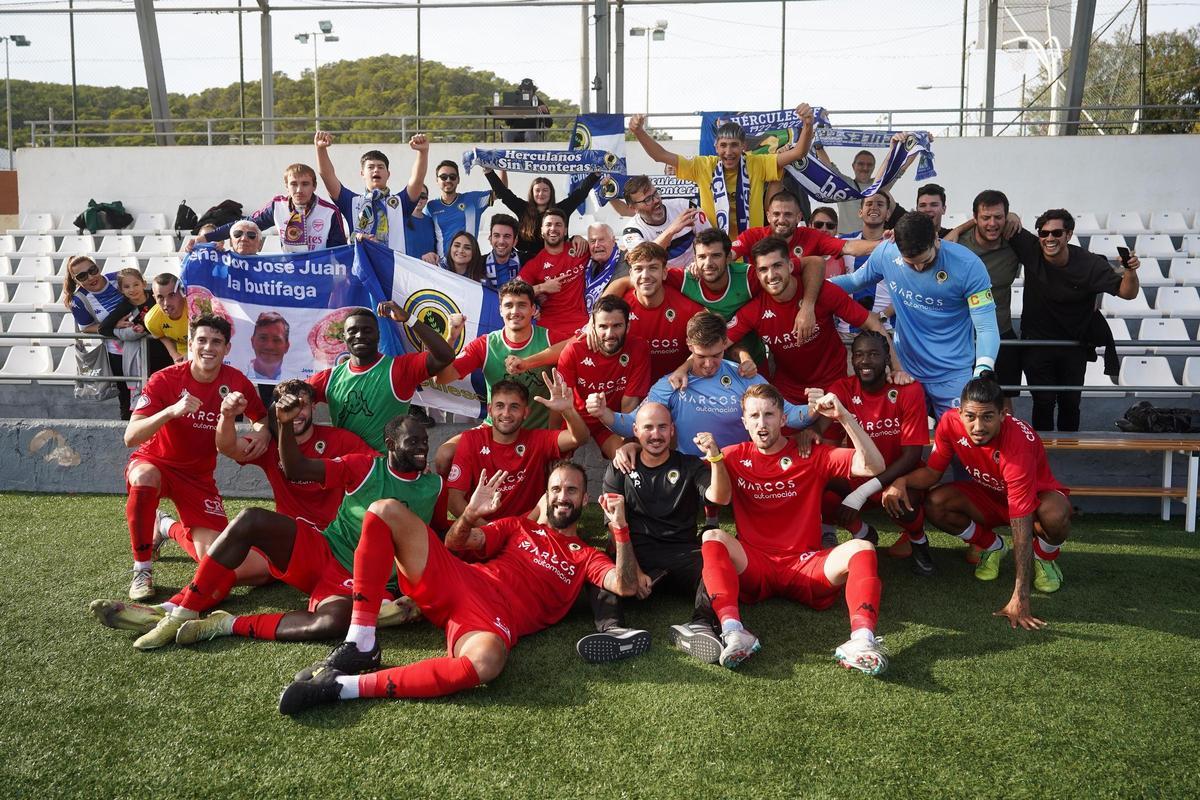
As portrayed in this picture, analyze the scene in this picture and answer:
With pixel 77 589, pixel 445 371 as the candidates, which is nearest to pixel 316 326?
pixel 445 371

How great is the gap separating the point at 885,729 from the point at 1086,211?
13.0 meters

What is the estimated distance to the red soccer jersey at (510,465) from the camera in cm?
561

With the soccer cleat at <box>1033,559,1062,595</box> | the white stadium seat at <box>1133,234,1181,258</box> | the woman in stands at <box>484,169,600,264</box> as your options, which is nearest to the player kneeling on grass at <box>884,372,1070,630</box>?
the soccer cleat at <box>1033,559,1062,595</box>

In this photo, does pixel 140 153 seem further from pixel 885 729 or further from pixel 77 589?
pixel 885 729

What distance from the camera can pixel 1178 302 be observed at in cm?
1169

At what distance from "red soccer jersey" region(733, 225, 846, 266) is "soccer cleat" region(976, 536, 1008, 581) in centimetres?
225

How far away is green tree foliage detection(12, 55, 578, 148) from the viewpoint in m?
17.5

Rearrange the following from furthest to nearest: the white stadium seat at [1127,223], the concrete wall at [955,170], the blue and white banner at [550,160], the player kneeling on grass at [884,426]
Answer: the concrete wall at [955,170] → the white stadium seat at [1127,223] → the blue and white banner at [550,160] → the player kneeling on grass at [884,426]

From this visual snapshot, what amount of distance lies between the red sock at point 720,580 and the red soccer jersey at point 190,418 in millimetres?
2864

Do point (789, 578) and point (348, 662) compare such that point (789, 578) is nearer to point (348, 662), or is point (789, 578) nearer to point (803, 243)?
point (348, 662)

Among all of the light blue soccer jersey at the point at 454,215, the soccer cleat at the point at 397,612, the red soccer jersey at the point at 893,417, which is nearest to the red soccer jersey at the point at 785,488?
the red soccer jersey at the point at 893,417

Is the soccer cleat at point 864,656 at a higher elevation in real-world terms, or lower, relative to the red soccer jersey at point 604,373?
lower

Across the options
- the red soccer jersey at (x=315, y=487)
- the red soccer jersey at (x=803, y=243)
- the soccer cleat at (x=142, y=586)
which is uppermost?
the red soccer jersey at (x=803, y=243)

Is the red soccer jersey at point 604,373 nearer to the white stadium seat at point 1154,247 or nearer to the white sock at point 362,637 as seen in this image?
the white sock at point 362,637
